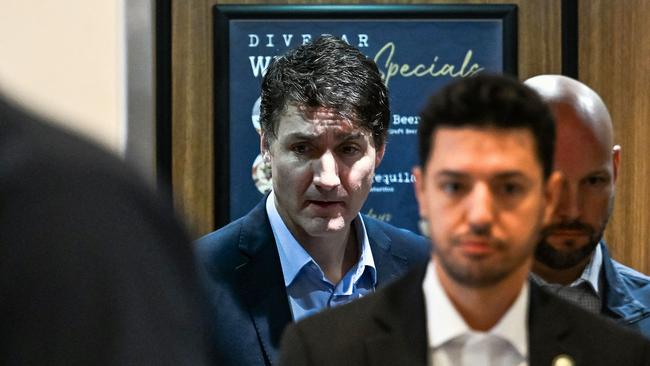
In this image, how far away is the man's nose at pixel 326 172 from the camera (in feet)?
3.96

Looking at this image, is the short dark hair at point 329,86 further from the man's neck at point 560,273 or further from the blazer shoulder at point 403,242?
the man's neck at point 560,273

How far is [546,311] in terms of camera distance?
679 mm

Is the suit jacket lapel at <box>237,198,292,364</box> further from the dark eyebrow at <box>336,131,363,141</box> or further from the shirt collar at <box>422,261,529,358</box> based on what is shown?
the shirt collar at <box>422,261,529,358</box>

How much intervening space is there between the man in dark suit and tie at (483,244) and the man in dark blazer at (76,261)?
318 mm

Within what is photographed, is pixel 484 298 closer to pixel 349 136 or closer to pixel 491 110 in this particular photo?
pixel 491 110

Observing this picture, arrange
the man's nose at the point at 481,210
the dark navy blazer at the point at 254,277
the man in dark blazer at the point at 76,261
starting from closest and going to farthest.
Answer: the man in dark blazer at the point at 76,261
the man's nose at the point at 481,210
the dark navy blazer at the point at 254,277

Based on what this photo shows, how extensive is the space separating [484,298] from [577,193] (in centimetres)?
22

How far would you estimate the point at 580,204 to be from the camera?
0.84 meters

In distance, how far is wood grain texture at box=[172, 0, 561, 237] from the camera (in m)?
1.78

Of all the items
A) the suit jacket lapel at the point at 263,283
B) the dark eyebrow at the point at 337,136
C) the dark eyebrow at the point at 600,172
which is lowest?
the suit jacket lapel at the point at 263,283

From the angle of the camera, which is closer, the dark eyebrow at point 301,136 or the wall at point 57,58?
the dark eyebrow at point 301,136

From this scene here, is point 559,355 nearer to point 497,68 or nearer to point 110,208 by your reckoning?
point 110,208

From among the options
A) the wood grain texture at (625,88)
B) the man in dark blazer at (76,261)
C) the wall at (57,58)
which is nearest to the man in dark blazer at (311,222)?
the wall at (57,58)

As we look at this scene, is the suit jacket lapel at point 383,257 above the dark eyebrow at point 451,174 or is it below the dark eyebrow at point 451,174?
below
